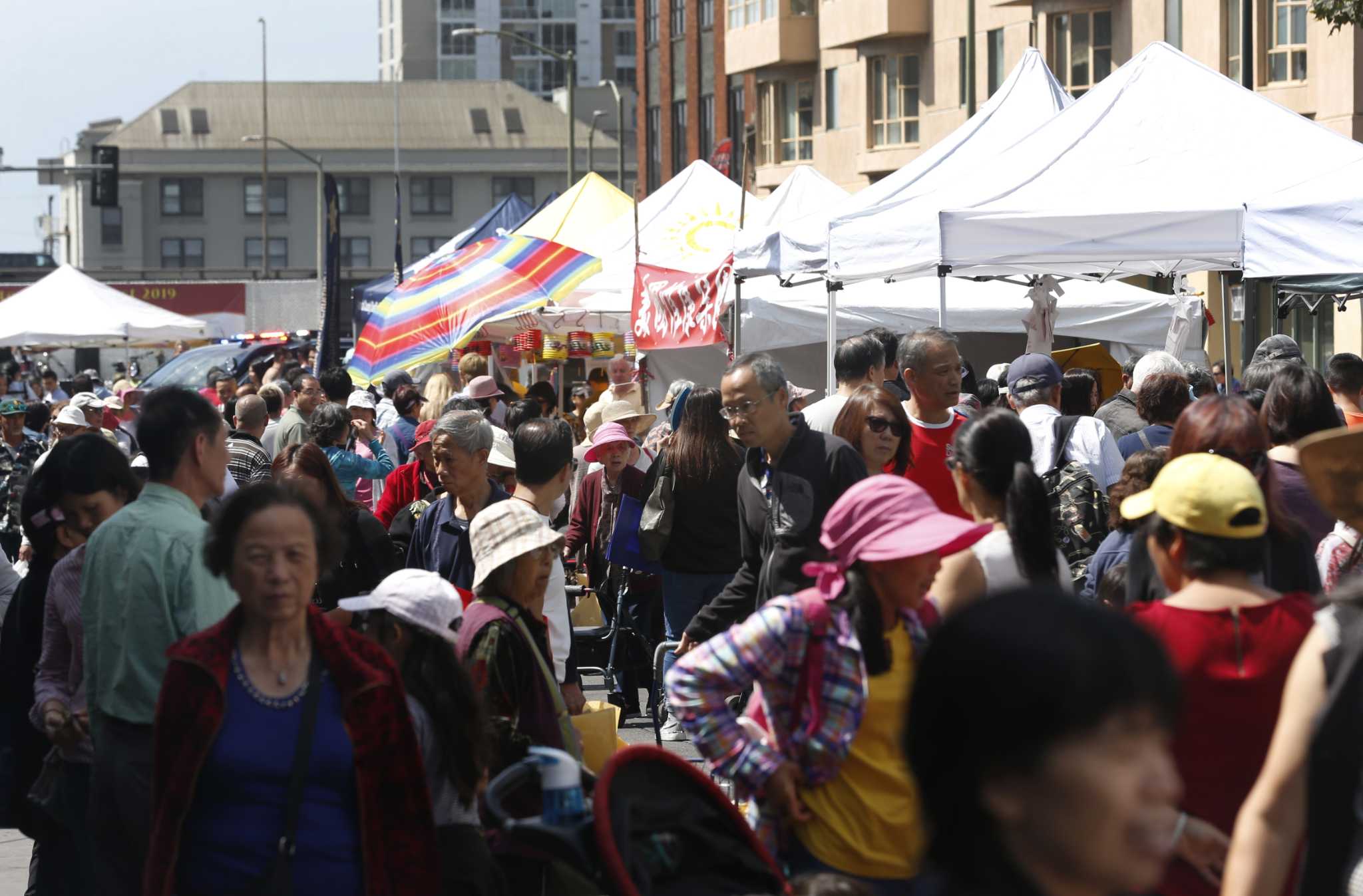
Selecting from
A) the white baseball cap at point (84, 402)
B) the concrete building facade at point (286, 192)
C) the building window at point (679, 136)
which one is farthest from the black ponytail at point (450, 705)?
the concrete building facade at point (286, 192)

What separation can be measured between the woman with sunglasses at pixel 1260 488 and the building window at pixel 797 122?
44.7 meters

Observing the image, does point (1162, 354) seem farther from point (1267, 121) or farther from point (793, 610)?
point (793, 610)

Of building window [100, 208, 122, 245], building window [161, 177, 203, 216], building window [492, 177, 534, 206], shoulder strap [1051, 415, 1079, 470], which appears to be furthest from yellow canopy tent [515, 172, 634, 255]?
building window [100, 208, 122, 245]

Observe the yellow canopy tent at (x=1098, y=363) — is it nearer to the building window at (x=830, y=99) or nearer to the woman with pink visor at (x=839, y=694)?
the woman with pink visor at (x=839, y=694)

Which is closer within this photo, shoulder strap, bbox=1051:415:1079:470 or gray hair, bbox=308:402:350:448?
shoulder strap, bbox=1051:415:1079:470

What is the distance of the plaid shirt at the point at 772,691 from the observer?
3.81 m

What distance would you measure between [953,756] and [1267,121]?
11.0 m

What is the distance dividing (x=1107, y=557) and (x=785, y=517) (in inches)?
45.0

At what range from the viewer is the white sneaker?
9578 millimetres

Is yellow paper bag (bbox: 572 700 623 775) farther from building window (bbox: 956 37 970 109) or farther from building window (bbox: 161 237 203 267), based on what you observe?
building window (bbox: 161 237 203 267)

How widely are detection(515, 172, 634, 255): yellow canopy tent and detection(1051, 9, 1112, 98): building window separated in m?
15.4

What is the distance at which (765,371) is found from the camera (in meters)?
6.48

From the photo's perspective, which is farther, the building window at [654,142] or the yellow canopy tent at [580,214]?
the building window at [654,142]

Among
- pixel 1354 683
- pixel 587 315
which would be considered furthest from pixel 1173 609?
pixel 587 315
